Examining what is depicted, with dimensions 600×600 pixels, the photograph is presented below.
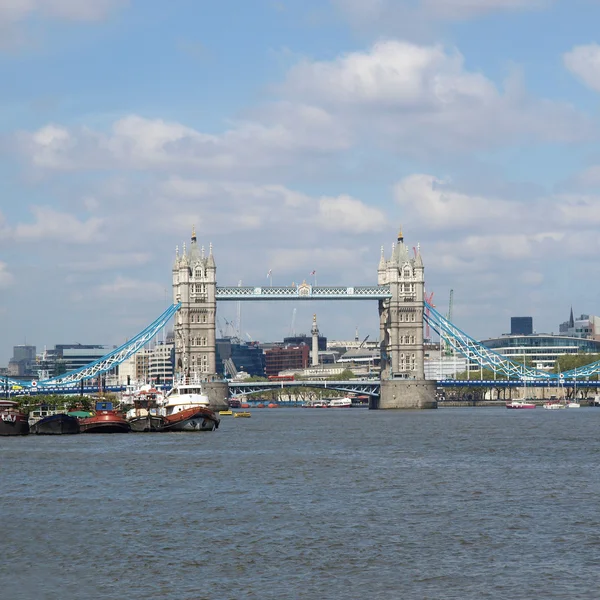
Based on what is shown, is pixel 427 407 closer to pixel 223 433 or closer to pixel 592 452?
pixel 223 433

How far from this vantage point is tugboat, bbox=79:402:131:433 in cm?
10575

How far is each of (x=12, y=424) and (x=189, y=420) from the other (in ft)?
43.2

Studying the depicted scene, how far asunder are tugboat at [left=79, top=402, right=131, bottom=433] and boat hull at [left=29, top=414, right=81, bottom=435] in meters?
0.65

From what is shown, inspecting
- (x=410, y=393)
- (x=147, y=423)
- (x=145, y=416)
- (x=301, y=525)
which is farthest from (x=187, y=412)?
(x=410, y=393)

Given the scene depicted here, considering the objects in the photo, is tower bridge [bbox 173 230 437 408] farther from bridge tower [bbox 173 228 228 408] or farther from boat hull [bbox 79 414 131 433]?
boat hull [bbox 79 414 131 433]

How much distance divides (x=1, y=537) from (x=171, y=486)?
15630 millimetres

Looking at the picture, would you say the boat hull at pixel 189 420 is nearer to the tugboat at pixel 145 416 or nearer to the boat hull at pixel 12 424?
the tugboat at pixel 145 416

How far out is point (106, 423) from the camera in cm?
10569

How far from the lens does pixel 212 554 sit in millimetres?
39344

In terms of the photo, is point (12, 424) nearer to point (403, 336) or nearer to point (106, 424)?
point (106, 424)

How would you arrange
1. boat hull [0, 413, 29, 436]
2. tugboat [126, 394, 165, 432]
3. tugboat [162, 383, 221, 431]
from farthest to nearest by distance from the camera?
tugboat [126, 394, 165, 432] < tugboat [162, 383, 221, 431] < boat hull [0, 413, 29, 436]

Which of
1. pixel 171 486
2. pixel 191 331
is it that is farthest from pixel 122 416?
pixel 191 331

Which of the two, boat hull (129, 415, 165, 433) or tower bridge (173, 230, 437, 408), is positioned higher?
tower bridge (173, 230, 437, 408)

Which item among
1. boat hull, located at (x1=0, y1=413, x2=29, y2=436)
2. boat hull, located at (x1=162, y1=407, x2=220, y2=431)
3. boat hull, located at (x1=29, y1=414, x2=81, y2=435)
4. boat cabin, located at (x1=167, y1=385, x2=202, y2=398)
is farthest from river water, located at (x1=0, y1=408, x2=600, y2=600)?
boat hull, located at (x1=29, y1=414, x2=81, y2=435)
